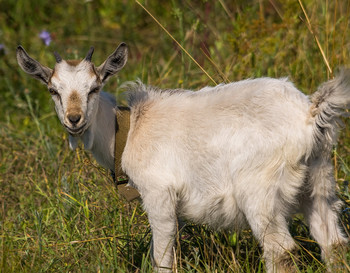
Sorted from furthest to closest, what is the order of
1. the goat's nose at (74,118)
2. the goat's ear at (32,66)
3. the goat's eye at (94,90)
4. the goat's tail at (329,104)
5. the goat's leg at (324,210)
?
the goat's ear at (32,66) < the goat's eye at (94,90) < the goat's nose at (74,118) < the goat's leg at (324,210) < the goat's tail at (329,104)

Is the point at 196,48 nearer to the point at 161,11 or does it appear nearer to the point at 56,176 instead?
the point at 161,11

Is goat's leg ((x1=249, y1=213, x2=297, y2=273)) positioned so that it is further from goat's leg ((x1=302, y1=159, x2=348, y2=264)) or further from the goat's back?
goat's leg ((x1=302, y1=159, x2=348, y2=264))

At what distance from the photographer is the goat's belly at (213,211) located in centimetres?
424

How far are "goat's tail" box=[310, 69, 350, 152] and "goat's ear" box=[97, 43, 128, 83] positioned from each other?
4.98ft

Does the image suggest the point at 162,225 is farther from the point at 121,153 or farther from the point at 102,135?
the point at 102,135

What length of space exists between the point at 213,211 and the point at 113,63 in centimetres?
137

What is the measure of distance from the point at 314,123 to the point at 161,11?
6047mm

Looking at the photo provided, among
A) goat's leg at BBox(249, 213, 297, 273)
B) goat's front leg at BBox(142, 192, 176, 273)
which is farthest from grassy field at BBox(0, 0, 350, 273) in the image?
goat's leg at BBox(249, 213, 297, 273)

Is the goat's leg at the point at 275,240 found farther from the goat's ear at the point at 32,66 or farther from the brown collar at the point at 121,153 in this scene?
the goat's ear at the point at 32,66

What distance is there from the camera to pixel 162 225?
14.3 ft

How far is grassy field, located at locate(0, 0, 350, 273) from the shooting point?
4.69 metres

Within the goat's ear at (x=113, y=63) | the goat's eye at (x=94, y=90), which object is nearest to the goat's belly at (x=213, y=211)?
the goat's eye at (x=94, y=90)

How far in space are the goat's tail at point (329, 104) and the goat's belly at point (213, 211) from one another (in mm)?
729

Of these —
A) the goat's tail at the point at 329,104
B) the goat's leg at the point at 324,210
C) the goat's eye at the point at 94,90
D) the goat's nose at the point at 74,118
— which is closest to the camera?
the goat's tail at the point at 329,104
